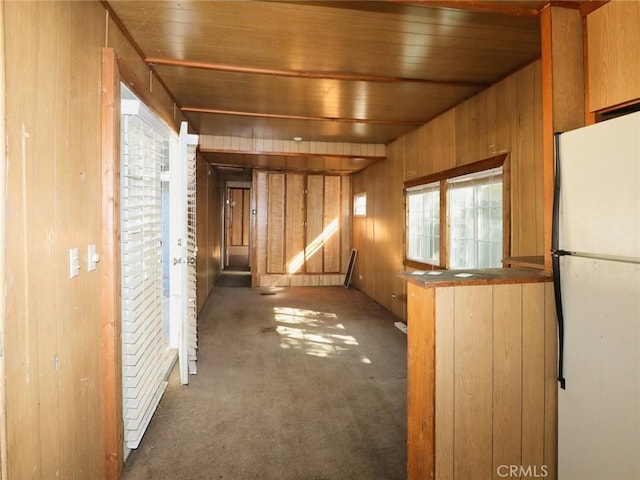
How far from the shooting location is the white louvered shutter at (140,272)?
2.17 m

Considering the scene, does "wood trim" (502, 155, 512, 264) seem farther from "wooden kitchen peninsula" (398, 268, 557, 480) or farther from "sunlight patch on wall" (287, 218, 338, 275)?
"sunlight patch on wall" (287, 218, 338, 275)

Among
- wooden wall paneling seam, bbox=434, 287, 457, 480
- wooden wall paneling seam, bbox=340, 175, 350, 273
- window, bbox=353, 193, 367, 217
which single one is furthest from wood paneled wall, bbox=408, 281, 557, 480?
wooden wall paneling seam, bbox=340, 175, 350, 273

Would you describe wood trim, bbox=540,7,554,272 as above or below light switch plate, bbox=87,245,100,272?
above

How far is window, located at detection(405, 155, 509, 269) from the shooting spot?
3312 mm

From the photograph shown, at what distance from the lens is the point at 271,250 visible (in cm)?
755

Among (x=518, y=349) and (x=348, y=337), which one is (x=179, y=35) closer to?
(x=518, y=349)

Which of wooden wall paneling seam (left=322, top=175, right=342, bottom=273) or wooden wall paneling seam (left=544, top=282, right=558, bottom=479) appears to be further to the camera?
wooden wall paneling seam (left=322, top=175, right=342, bottom=273)

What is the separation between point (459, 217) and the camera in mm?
3938

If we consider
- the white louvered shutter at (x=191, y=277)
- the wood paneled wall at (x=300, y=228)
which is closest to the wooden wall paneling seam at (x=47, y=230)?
the white louvered shutter at (x=191, y=277)

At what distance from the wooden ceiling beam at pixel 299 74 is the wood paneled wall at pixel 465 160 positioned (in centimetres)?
34

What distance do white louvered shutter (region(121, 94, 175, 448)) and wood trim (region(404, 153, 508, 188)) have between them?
2656 millimetres

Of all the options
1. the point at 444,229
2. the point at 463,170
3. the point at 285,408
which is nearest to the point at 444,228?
the point at 444,229

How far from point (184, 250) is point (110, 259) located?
3.82 ft

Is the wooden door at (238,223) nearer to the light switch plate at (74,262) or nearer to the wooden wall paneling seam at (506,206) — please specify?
the wooden wall paneling seam at (506,206)
